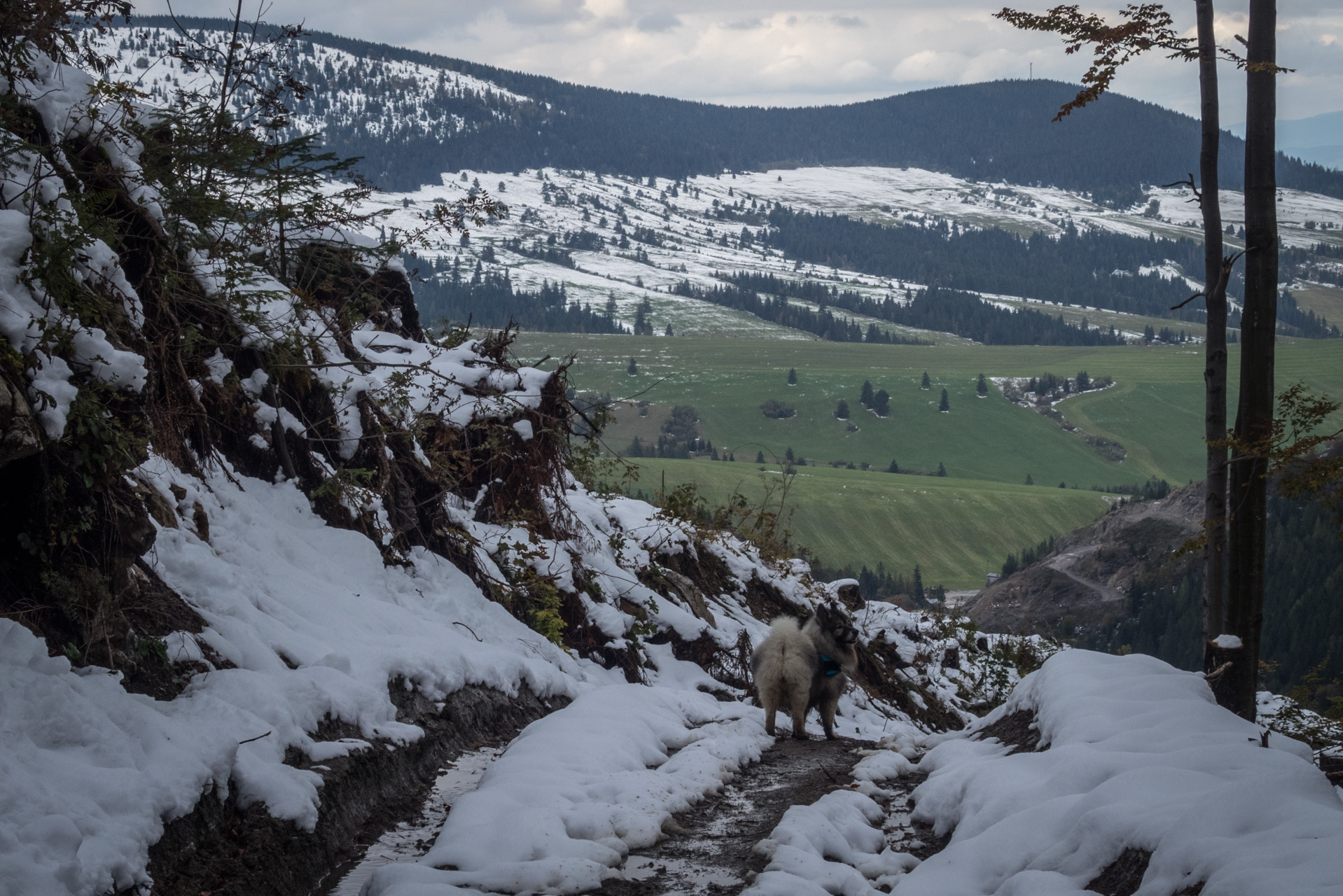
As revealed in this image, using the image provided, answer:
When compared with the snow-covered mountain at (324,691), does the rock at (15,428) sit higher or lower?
higher

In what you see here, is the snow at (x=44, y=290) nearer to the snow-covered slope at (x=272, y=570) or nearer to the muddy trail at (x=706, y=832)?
the snow-covered slope at (x=272, y=570)

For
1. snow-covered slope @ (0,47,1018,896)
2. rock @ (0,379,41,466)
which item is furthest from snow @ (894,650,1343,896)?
rock @ (0,379,41,466)

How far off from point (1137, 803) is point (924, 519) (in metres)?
176

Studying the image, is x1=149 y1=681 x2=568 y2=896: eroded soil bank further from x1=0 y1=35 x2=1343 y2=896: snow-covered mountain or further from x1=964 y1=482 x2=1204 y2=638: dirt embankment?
x1=964 y1=482 x2=1204 y2=638: dirt embankment

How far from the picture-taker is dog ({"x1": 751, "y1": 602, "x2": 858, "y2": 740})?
1080 cm

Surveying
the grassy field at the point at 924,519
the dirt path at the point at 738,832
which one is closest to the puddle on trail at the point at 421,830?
the dirt path at the point at 738,832

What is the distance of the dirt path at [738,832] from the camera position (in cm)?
528

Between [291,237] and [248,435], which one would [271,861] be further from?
[291,237]

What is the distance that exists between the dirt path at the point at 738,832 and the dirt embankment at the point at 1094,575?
101 meters

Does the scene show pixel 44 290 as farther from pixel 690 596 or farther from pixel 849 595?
pixel 849 595

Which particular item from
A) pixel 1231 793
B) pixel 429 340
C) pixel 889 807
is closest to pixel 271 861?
pixel 889 807

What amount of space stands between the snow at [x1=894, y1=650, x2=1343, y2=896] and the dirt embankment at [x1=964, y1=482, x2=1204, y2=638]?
10165 centimetres

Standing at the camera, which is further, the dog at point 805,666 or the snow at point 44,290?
the dog at point 805,666

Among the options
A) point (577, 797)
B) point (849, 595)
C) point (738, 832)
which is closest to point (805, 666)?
point (738, 832)
